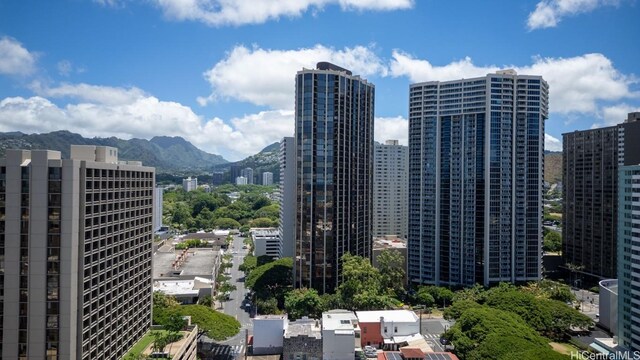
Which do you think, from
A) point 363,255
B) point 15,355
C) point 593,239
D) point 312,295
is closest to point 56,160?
point 15,355

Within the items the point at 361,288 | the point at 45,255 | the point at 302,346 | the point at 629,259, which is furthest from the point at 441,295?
the point at 45,255

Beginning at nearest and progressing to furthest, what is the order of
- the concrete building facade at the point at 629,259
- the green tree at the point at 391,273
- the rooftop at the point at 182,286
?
1. the concrete building facade at the point at 629,259
2. the rooftop at the point at 182,286
3. the green tree at the point at 391,273

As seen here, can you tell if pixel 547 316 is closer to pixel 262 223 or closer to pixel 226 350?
pixel 226 350

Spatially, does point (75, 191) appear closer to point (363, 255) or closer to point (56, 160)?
point (56, 160)

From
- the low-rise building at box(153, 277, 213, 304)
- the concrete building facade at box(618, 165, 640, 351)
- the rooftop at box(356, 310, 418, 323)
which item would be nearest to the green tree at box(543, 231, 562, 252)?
the concrete building facade at box(618, 165, 640, 351)

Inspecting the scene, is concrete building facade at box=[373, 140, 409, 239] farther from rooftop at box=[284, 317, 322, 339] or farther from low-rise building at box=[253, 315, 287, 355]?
low-rise building at box=[253, 315, 287, 355]

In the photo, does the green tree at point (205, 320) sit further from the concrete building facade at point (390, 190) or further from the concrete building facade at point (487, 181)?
the concrete building facade at point (390, 190)

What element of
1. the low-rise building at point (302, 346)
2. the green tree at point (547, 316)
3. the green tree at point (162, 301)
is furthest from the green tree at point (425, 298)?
the green tree at point (162, 301)
